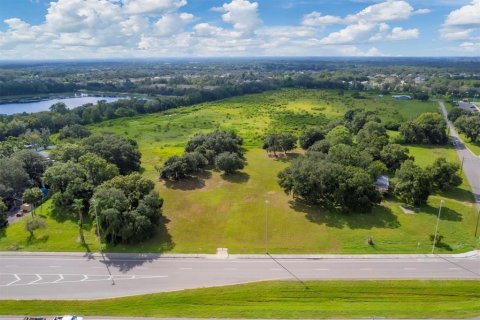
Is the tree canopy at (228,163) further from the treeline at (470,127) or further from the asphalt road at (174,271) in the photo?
the treeline at (470,127)

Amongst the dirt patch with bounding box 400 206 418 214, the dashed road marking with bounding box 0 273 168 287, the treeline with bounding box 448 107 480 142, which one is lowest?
the dashed road marking with bounding box 0 273 168 287

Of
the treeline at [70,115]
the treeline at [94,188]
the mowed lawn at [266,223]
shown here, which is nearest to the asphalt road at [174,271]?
the mowed lawn at [266,223]

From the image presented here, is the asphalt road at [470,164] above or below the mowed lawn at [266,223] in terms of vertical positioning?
above

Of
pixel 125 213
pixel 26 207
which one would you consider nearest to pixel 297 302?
pixel 125 213

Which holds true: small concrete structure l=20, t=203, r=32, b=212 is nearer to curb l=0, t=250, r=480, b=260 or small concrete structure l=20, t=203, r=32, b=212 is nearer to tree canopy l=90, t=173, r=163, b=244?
curb l=0, t=250, r=480, b=260

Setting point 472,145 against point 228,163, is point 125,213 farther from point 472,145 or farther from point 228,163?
point 472,145

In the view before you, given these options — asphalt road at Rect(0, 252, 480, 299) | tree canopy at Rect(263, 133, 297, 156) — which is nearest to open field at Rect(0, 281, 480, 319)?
asphalt road at Rect(0, 252, 480, 299)
